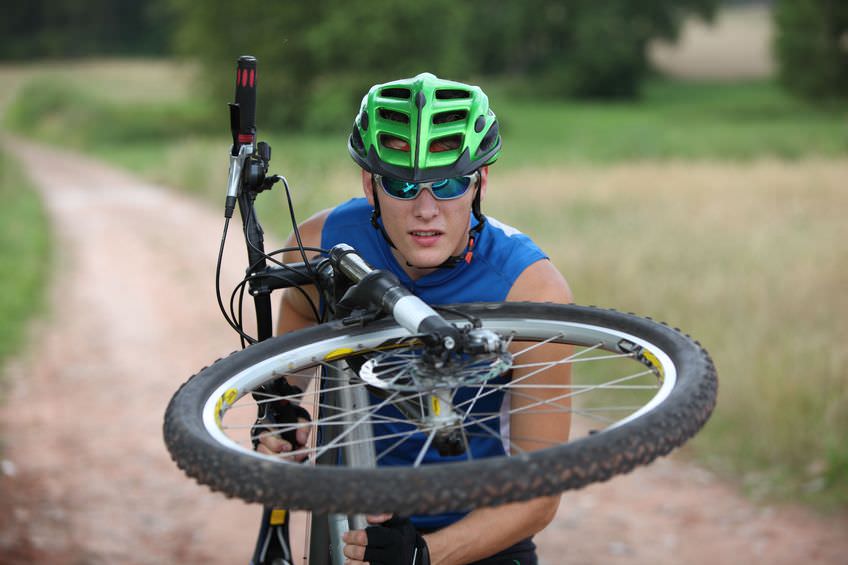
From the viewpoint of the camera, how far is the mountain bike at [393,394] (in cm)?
165

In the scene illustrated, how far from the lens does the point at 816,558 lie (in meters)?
5.34

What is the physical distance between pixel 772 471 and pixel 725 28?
90874 millimetres

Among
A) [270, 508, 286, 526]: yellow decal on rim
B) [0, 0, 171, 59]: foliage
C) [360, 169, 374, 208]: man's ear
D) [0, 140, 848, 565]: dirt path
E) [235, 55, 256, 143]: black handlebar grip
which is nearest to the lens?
[235, 55, 256, 143]: black handlebar grip

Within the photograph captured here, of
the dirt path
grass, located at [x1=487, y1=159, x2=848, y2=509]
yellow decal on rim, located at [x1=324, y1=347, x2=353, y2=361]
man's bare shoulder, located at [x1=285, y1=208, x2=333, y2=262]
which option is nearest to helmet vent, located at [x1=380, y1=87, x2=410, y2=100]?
man's bare shoulder, located at [x1=285, y1=208, x2=333, y2=262]

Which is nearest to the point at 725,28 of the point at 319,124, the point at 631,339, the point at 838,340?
the point at 319,124

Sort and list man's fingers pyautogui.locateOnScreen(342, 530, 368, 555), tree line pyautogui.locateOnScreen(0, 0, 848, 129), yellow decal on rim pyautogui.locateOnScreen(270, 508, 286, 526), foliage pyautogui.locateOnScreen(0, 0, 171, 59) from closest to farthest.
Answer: man's fingers pyautogui.locateOnScreen(342, 530, 368, 555)
yellow decal on rim pyautogui.locateOnScreen(270, 508, 286, 526)
tree line pyautogui.locateOnScreen(0, 0, 848, 129)
foliage pyautogui.locateOnScreen(0, 0, 171, 59)

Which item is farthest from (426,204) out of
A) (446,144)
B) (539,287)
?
(539,287)

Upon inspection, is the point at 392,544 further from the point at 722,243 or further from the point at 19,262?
the point at 19,262

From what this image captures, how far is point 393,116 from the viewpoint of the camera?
107 inches

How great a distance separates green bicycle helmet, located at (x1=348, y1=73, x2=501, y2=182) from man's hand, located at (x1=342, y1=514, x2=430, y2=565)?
3.04ft

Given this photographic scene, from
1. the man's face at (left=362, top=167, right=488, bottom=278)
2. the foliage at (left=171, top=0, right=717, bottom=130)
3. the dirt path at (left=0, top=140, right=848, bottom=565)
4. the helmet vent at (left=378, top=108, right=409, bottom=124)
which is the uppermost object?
the foliage at (left=171, top=0, right=717, bottom=130)

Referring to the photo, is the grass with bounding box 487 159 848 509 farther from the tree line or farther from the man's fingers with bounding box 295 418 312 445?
the tree line

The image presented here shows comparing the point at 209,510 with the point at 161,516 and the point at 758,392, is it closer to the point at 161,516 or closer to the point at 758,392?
the point at 161,516

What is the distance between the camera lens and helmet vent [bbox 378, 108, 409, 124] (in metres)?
2.67
